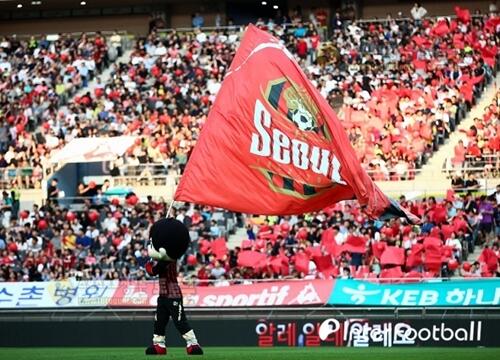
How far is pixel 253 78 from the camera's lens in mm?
16484

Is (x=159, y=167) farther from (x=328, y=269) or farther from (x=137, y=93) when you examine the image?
(x=328, y=269)

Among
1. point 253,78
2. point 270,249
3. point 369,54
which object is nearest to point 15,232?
point 270,249

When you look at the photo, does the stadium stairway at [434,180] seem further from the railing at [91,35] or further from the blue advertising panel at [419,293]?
the railing at [91,35]

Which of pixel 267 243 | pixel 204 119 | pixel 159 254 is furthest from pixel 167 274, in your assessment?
pixel 204 119

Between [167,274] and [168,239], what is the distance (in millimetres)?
820

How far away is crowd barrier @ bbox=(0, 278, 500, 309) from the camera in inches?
944

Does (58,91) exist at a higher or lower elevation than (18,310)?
higher

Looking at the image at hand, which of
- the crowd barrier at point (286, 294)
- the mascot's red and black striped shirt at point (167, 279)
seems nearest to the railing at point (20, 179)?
the crowd barrier at point (286, 294)

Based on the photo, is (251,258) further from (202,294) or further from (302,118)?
(302,118)

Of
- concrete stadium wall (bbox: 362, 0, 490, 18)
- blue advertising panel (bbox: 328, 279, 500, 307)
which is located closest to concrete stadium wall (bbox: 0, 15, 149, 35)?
concrete stadium wall (bbox: 362, 0, 490, 18)

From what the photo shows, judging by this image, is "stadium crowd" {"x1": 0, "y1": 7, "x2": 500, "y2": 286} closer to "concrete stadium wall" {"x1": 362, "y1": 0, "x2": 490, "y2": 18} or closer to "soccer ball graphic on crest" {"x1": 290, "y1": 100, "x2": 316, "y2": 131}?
"concrete stadium wall" {"x1": 362, "y1": 0, "x2": 490, "y2": 18}

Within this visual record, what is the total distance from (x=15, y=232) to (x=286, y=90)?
17925mm

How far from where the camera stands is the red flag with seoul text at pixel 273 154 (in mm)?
15914

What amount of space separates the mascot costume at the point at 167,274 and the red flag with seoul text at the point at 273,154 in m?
0.68
